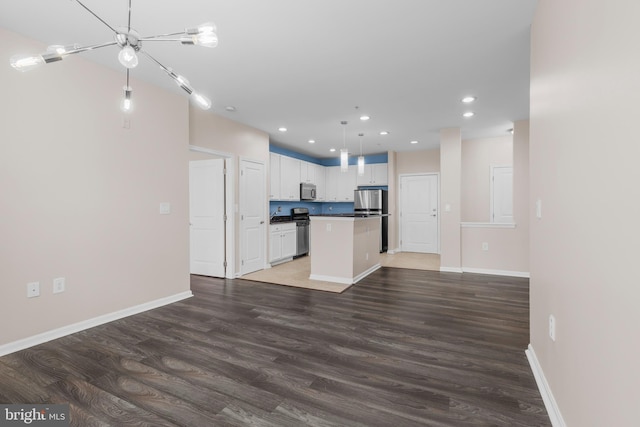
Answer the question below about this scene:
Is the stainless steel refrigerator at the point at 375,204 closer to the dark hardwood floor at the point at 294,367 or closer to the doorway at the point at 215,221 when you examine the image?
the doorway at the point at 215,221

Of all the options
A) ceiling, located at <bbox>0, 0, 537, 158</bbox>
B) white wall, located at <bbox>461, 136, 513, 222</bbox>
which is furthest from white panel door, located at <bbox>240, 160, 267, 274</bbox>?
white wall, located at <bbox>461, 136, 513, 222</bbox>

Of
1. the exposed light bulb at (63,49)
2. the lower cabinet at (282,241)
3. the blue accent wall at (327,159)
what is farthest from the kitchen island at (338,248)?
the exposed light bulb at (63,49)

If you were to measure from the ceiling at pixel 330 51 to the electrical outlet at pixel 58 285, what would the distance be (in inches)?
76.1

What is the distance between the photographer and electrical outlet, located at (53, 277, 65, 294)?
9.07ft

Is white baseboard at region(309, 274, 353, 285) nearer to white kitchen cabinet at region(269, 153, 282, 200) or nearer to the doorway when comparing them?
the doorway

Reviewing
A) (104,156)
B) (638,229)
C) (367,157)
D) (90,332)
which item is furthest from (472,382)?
(367,157)

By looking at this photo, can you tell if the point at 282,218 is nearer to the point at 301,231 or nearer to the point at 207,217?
the point at 301,231

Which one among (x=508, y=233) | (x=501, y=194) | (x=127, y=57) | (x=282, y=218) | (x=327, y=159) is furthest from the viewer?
(x=327, y=159)

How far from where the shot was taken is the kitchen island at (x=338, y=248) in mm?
4582

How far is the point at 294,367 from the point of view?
86.7 inches

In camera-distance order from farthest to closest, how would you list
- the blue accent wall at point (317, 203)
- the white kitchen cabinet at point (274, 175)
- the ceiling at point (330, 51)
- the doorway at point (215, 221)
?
the blue accent wall at point (317, 203), the white kitchen cabinet at point (274, 175), the doorway at point (215, 221), the ceiling at point (330, 51)

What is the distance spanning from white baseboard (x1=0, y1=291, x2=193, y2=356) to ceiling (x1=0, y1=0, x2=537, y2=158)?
2.38 meters

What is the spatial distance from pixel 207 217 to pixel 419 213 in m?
5.07

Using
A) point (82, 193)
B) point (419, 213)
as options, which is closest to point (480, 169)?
point (419, 213)
